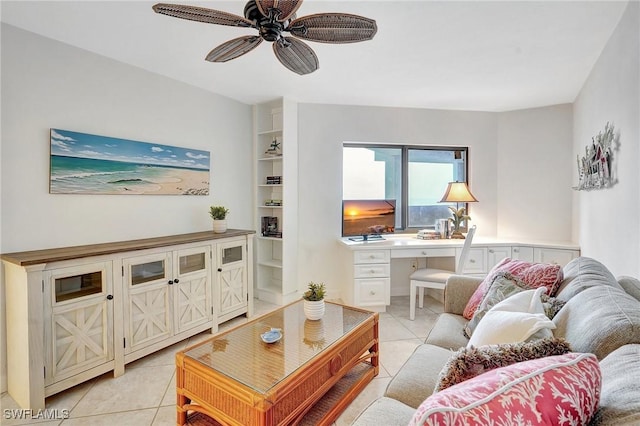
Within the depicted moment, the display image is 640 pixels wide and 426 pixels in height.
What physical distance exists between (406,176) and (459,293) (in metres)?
2.20

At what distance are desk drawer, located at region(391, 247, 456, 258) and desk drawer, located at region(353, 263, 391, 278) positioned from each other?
0.57 ft

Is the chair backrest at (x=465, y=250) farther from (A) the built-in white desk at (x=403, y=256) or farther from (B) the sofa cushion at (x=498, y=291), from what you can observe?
(B) the sofa cushion at (x=498, y=291)

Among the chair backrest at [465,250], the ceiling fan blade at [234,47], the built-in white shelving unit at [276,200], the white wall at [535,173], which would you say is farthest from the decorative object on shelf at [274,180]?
the white wall at [535,173]

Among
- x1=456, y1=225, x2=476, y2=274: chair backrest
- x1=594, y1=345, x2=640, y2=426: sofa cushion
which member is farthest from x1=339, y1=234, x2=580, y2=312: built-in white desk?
x1=594, y1=345, x2=640, y2=426: sofa cushion

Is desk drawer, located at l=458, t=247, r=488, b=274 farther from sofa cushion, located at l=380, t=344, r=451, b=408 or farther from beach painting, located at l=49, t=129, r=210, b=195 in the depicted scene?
beach painting, located at l=49, t=129, r=210, b=195

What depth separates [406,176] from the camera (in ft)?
13.4

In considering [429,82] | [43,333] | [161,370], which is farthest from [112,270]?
[429,82]

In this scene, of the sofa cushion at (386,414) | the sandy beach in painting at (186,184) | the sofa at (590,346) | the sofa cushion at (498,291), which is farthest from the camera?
the sandy beach in painting at (186,184)

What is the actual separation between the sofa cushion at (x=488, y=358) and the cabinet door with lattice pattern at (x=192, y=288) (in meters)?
2.33

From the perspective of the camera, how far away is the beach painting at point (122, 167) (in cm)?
229

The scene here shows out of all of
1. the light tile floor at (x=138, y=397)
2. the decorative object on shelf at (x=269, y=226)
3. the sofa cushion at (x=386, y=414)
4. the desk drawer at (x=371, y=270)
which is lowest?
the light tile floor at (x=138, y=397)

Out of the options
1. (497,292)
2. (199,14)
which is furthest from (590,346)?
(199,14)

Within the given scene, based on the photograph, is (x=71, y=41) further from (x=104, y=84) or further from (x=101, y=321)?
(x=101, y=321)

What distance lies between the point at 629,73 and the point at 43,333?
13.1 feet
